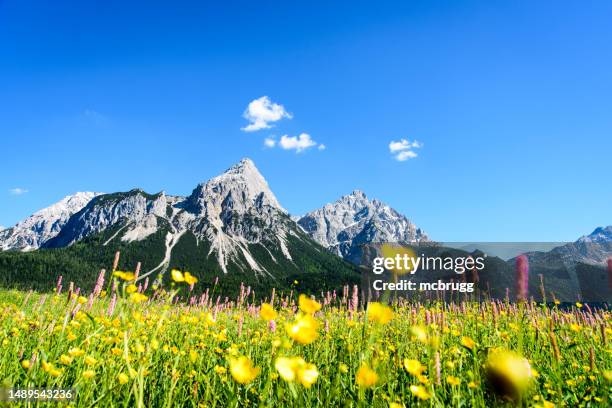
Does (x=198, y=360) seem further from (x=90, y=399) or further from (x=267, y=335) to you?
(x=267, y=335)

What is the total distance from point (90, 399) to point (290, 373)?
2918 millimetres

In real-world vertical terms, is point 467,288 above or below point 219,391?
above

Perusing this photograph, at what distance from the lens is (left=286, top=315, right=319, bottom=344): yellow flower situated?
122 centimetres

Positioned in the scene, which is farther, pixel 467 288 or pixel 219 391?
pixel 467 288

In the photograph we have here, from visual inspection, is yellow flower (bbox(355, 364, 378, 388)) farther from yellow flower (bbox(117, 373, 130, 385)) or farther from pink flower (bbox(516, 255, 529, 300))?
pink flower (bbox(516, 255, 529, 300))

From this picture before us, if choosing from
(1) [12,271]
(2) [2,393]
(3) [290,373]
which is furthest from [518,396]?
(1) [12,271]

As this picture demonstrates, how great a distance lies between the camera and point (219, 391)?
3.38 meters

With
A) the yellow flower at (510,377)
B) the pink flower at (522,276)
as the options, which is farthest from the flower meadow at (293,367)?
the pink flower at (522,276)

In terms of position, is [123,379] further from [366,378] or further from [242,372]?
[366,378]

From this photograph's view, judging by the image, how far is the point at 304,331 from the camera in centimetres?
127

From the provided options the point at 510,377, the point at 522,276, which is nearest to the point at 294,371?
the point at 510,377

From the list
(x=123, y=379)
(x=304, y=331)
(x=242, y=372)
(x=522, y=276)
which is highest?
(x=522, y=276)

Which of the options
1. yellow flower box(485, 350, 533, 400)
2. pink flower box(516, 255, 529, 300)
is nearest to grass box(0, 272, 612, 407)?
yellow flower box(485, 350, 533, 400)

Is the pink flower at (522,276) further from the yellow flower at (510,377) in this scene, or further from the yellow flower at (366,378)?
the yellow flower at (366,378)
